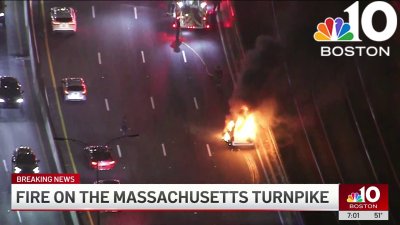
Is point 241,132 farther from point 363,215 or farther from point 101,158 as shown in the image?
point 363,215

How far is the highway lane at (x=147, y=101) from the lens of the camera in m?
81.3

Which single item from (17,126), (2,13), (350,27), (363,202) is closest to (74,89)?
(17,126)

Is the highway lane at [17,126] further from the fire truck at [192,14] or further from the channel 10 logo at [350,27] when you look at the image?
the channel 10 logo at [350,27]

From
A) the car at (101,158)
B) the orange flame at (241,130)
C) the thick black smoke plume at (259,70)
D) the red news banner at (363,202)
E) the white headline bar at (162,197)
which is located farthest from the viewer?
the thick black smoke plume at (259,70)

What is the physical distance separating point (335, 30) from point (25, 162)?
22359 mm

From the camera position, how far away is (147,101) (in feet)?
292

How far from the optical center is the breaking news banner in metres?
63.7

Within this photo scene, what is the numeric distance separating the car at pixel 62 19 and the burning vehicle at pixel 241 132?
17909 mm

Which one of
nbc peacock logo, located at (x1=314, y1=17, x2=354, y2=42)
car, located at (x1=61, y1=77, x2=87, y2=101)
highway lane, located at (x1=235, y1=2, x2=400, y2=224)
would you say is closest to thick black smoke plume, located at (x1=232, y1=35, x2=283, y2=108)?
highway lane, located at (x1=235, y1=2, x2=400, y2=224)

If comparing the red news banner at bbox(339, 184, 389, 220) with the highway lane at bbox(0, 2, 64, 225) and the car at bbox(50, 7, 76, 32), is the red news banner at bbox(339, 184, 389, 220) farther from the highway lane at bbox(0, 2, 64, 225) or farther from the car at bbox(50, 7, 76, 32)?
the car at bbox(50, 7, 76, 32)

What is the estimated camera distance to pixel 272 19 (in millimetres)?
95750

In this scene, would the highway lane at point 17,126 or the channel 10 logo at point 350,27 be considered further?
the highway lane at point 17,126

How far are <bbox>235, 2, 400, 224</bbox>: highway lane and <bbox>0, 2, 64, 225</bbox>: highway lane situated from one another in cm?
1760

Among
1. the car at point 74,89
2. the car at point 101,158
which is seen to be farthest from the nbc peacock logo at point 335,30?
the car at point 74,89
